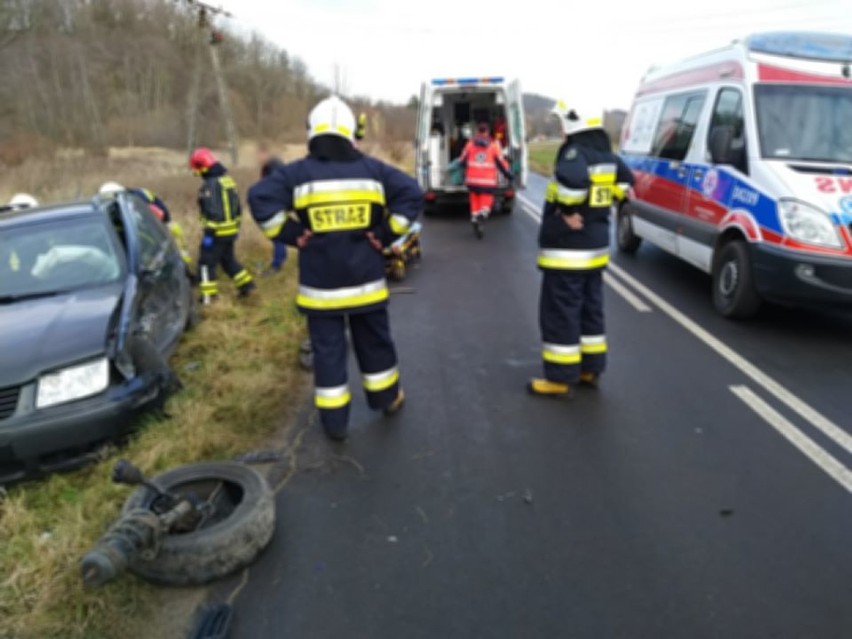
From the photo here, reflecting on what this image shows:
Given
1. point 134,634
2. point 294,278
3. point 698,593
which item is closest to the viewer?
point 134,634

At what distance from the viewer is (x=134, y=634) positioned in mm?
2449

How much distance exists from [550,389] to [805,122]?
12.1ft

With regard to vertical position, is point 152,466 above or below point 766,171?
below

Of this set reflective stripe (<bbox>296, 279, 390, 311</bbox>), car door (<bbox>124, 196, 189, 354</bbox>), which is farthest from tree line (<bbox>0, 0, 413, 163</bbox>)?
reflective stripe (<bbox>296, 279, 390, 311</bbox>)

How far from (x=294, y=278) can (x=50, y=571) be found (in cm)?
577

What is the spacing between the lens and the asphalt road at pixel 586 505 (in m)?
2.53

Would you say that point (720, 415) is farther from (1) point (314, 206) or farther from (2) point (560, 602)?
(1) point (314, 206)

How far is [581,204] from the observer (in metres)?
4.29

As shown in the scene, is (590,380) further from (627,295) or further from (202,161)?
(202,161)

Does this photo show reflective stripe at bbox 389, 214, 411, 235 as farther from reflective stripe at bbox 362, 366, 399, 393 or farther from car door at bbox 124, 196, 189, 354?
car door at bbox 124, 196, 189, 354

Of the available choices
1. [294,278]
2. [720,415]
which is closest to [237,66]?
[294,278]

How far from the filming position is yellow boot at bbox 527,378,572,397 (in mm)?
4559

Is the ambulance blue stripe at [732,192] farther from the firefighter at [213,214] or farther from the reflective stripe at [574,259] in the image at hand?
the firefighter at [213,214]

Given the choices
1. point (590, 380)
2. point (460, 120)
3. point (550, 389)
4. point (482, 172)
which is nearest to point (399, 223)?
point (550, 389)
